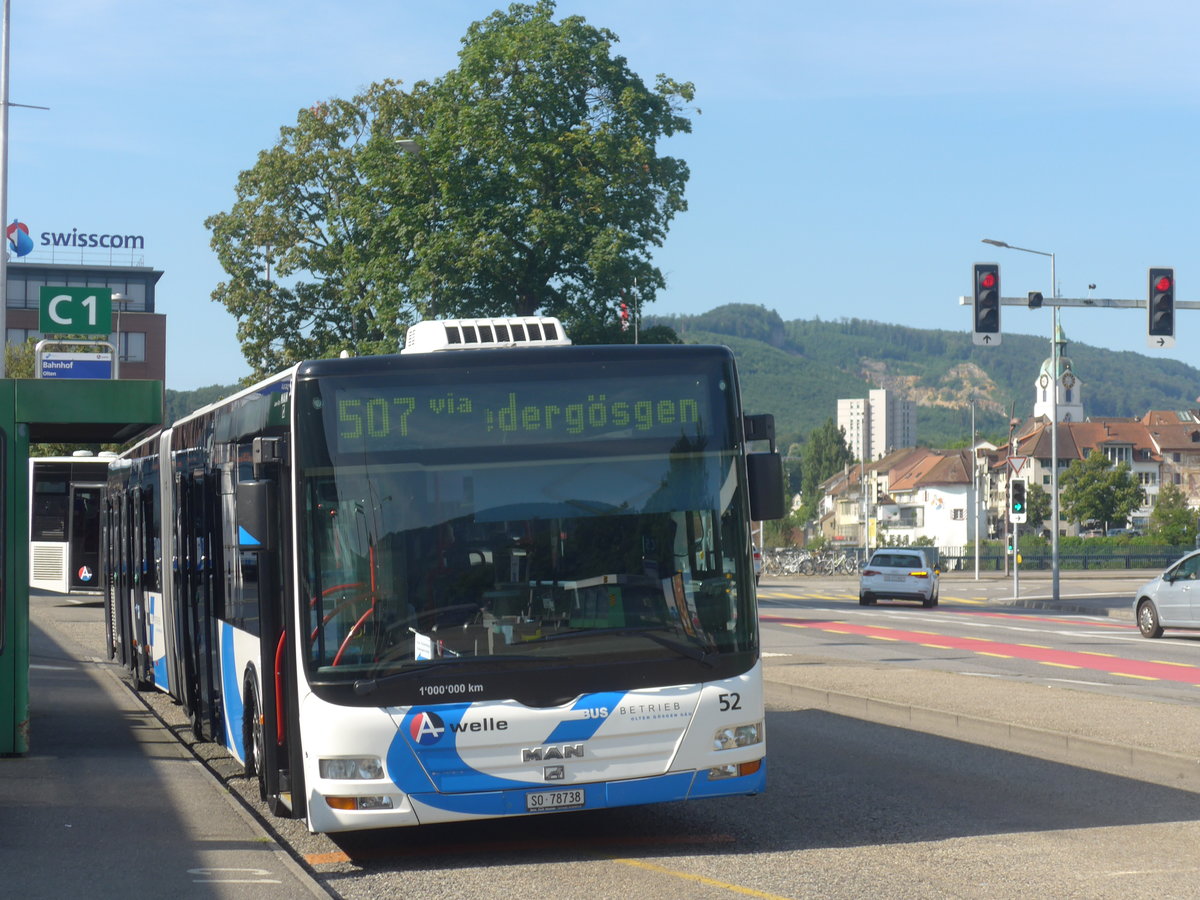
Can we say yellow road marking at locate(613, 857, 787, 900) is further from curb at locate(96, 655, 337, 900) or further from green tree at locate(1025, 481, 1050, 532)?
green tree at locate(1025, 481, 1050, 532)

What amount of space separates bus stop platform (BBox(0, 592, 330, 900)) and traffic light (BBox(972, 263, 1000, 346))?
1495 cm

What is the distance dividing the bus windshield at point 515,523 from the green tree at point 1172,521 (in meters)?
83.8

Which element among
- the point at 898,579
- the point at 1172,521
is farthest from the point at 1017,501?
the point at 1172,521

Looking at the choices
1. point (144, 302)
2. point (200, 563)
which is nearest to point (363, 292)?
point (200, 563)

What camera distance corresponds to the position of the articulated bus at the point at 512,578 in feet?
25.5

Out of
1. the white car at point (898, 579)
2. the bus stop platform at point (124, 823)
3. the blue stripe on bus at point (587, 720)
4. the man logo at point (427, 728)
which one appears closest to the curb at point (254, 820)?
the bus stop platform at point (124, 823)

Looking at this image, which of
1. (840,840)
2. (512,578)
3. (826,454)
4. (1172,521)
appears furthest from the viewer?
(826,454)

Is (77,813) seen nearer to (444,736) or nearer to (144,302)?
(444,736)

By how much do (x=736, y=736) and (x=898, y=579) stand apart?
34.7 meters

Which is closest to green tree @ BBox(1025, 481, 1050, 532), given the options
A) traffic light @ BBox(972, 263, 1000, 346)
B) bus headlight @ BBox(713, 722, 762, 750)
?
traffic light @ BBox(972, 263, 1000, 346)

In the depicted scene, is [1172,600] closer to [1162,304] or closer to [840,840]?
[1162,304]

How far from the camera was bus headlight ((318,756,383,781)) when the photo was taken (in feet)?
25.3

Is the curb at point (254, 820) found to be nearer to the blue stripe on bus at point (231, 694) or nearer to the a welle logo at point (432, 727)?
the blue stripe on bus at point (231, 694)

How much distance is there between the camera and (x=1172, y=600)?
1001 inches
